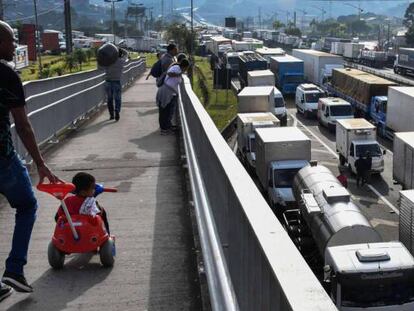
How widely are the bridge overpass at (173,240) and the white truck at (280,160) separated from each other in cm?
1388

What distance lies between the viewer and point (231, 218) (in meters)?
3.92

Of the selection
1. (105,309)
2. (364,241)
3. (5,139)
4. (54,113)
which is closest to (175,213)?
(105,309)

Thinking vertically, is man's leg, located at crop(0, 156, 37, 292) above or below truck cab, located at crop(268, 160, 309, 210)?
above

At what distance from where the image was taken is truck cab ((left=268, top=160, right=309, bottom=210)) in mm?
25125

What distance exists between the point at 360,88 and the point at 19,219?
4721cm

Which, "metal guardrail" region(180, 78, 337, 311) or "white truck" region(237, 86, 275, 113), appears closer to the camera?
"metal guardrail" region(180, 78, 337, 311)

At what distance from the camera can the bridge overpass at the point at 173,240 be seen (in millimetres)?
2791

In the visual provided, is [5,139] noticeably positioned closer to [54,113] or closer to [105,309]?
[105,309]

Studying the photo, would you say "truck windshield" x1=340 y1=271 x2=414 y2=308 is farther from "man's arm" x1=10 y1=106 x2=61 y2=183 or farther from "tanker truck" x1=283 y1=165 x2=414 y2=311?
"man's arm" x1=10 y1=106 x2=61 y2=183

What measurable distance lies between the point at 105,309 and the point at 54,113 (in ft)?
26.2

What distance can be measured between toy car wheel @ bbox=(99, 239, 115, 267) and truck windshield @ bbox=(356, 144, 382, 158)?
92.1 ft

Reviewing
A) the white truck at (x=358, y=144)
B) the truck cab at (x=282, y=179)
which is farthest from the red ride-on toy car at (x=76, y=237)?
the white truck at (x=358, y=144)

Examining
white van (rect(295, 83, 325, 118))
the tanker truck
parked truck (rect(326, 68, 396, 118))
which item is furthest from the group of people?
white van (rect(295, 83, 325, 118))

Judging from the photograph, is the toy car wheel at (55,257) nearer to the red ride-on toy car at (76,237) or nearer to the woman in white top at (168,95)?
the red ride-on toy car at (76,237)
